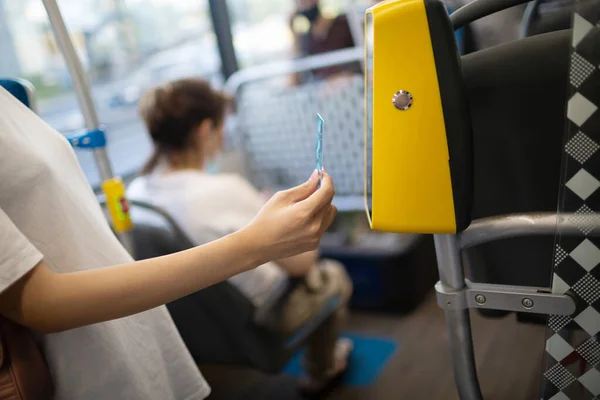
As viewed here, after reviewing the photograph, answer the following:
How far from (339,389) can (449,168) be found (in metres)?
1.52

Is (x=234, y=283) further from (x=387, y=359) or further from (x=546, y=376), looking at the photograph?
(x=546, y=376)

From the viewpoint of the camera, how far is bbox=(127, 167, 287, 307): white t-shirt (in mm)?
1605

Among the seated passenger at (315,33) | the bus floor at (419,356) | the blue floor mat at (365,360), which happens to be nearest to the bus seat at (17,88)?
the bus floor at (419,356)

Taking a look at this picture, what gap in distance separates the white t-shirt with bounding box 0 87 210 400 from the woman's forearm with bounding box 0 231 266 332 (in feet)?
0.13

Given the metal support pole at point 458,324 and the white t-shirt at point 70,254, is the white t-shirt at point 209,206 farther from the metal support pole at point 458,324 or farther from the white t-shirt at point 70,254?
the metal support pole at point 458,324

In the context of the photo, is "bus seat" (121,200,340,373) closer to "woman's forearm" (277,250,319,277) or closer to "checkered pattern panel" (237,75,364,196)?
"woman's forearm" (277,250,319,277)

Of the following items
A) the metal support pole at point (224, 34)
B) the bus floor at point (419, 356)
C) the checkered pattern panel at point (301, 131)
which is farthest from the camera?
the metal support pole at point (224, 34)

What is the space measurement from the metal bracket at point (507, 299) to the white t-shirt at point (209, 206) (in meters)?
0.92

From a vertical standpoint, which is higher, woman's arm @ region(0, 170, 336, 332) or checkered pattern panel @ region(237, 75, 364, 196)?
woman's arm @ region(0, 170, 336, 332)

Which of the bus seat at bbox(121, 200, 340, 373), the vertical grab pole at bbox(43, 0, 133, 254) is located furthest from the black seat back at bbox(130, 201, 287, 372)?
the vertical grab pole at bbox(43, 0, 133, 254)

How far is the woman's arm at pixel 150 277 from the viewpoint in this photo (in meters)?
0.66

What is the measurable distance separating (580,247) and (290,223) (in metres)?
0.35

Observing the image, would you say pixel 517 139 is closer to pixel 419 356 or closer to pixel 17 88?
pixel 17 88

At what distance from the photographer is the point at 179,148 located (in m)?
1.75
